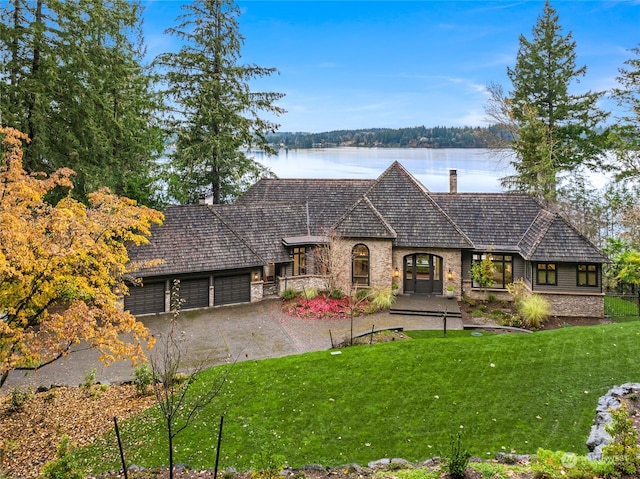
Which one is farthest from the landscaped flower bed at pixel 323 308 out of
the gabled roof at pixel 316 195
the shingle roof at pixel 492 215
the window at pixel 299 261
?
the shingle roof at pixel 492 215

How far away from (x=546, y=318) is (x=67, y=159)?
2303cm

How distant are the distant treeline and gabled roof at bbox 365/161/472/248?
24240mm

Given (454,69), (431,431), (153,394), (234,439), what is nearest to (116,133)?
(153,394)

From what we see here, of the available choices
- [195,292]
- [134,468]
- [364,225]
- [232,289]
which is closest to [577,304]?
[364,225]

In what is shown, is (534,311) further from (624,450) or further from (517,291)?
(624,450)

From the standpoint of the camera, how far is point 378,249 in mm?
22766

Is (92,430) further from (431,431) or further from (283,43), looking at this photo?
(283,43)

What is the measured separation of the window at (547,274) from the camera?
20.9 metres

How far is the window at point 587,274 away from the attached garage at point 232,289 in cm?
1688

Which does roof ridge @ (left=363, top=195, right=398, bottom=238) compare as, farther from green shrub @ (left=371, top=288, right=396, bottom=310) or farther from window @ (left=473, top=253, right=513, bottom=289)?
window @ (left=473, top=253, right=513, bottom=289)

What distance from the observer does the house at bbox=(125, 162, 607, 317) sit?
67.6 feet

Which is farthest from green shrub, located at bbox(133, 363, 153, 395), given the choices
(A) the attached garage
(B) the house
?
(A) the attached garage

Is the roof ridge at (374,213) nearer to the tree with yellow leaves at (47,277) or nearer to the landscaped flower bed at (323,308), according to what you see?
the landscaped flower bed at (323,308)

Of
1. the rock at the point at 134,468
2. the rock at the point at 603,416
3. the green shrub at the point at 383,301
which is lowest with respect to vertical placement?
the rock at the point at 134,468
